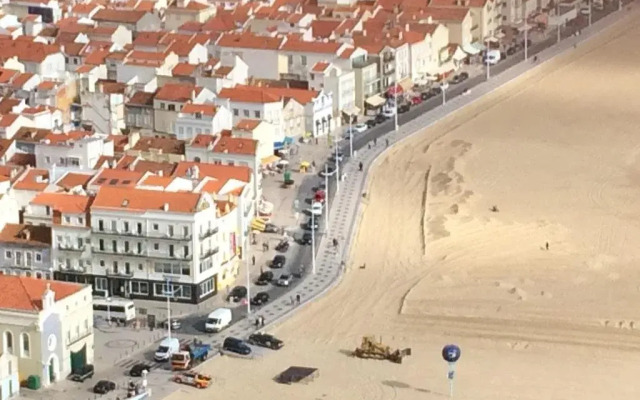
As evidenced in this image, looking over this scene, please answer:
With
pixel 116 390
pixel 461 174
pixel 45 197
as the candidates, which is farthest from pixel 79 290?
pixel 461 174

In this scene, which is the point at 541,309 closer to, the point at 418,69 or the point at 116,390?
the point at 116,390

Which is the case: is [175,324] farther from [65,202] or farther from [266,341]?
[65,202]

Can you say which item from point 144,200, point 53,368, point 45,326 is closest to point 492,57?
point 144,200

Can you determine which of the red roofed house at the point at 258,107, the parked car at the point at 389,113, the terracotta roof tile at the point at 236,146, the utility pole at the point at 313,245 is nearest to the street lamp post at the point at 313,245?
the utility pole at the point at 313,245

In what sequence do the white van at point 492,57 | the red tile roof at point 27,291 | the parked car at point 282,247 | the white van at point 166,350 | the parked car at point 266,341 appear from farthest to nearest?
1. the white van at point 492,57
2. the parked car at point 282,247
3. the parked car at point 266,341
4. the white van at point 166,350
5. the red tile roof at point 27,291

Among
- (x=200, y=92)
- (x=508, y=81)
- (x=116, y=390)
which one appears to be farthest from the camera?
(x=508, y=81)

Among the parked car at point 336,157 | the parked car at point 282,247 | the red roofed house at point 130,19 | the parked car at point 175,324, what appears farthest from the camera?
Result: the red roofed house at point 130,19

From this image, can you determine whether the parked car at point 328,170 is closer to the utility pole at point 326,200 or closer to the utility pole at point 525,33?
the utility pole at point 326,200

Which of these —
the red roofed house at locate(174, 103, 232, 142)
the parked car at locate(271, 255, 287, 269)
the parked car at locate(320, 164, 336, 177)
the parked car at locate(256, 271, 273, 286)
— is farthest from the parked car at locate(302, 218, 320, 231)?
the red roofed house at locate(174, 103, 232, 142)

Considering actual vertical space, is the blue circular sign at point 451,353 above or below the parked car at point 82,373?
above
